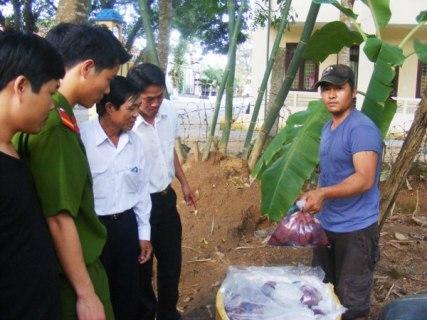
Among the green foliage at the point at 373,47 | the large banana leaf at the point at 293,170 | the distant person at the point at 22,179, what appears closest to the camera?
the distant person at the point at 22,179

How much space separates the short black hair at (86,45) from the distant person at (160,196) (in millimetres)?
1014

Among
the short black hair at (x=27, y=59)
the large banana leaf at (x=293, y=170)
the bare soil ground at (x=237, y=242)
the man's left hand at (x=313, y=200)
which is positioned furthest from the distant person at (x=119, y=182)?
the bare soil ground at (x=237, y=242)

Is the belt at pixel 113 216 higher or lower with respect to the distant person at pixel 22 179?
lower

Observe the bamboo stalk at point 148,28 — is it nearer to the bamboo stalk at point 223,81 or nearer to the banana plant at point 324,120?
the bamboo stalk at point 223,81

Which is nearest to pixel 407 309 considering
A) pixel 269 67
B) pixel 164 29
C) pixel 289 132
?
pixel 289 132

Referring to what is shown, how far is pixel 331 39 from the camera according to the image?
3.95 meters

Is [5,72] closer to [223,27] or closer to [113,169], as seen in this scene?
[113,169]

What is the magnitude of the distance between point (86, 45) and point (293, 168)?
7.35 ft

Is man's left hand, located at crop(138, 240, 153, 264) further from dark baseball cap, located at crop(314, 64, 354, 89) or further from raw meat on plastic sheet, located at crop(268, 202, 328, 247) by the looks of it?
dark baseball cap, located at crop(314, 64, 354, 89)

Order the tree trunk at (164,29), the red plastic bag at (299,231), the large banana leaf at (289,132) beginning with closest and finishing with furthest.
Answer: the red plastic bag at (299,231) < the large banana leaf at (289,132) < the tree trunk at (164,29)

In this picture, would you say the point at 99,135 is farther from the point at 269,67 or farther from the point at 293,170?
the point at 269,67

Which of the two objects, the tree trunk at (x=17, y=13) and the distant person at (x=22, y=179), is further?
the tree trunk at (x=17, y=13)

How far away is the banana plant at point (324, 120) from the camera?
3477 mm

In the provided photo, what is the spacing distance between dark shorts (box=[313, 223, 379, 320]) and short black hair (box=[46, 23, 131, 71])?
5.65ft
